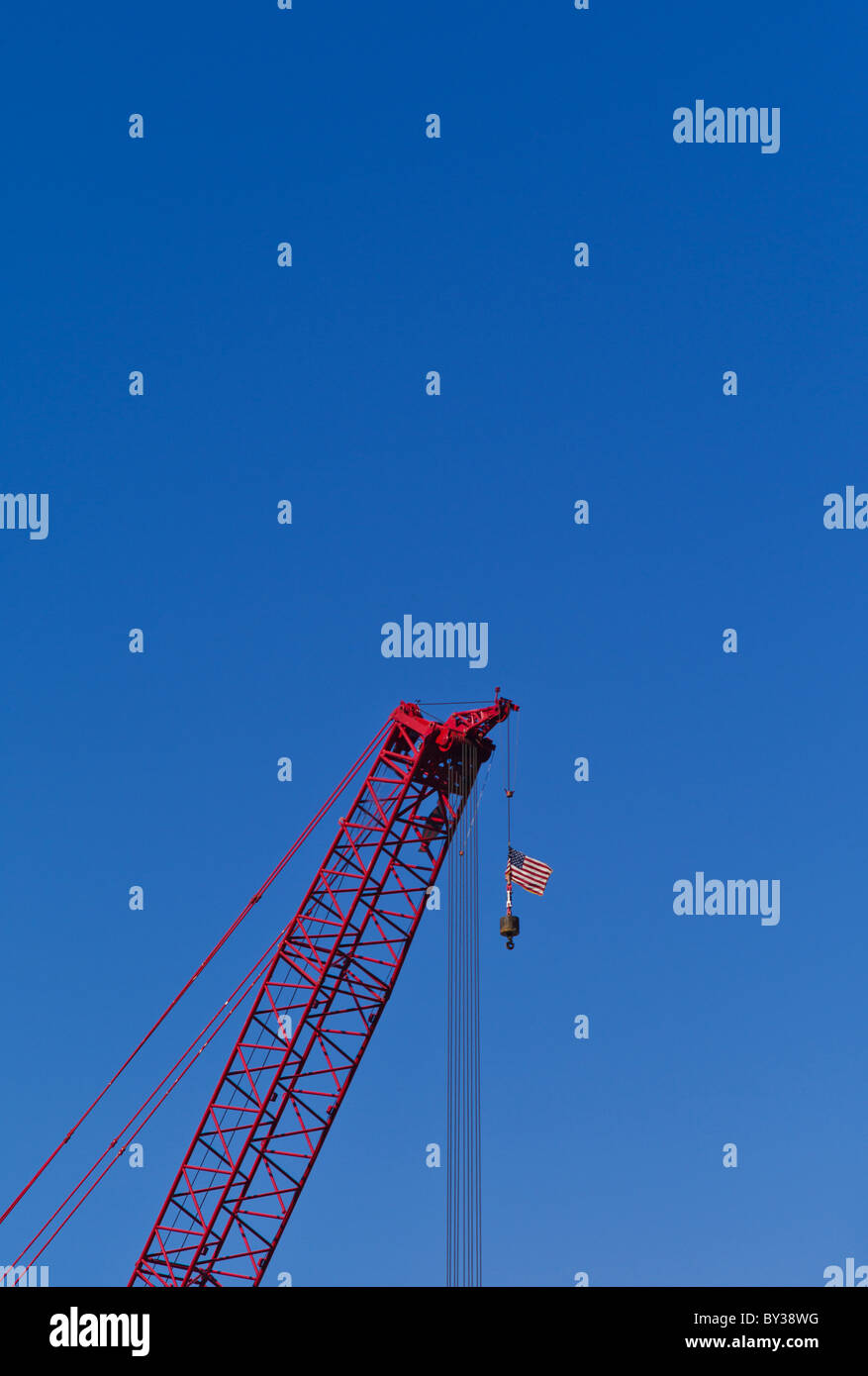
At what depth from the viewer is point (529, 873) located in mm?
73688

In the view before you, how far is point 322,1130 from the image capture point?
73.7m

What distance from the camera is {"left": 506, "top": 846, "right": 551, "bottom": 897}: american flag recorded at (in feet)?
241

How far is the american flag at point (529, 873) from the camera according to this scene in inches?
2891

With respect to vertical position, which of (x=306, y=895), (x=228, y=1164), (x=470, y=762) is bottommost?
(x=228, y=1164)
